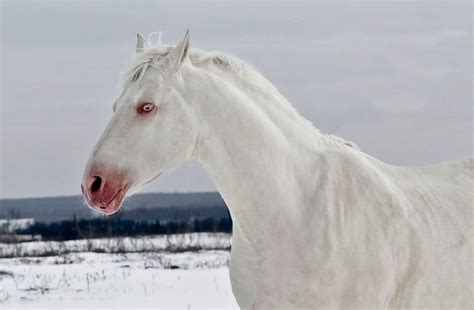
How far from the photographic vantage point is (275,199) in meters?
3.81

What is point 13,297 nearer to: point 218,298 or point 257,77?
point 218,298

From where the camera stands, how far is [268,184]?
3.81 m

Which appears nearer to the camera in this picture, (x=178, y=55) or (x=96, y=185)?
(x=96, y=185)

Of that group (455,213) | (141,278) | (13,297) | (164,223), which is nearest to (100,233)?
(164,223)

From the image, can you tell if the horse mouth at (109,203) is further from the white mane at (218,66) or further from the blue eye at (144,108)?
the white mane at (218,66)

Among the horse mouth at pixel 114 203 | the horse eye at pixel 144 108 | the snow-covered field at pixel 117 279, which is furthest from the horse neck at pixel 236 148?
the snow-covered field at pixel 117 279

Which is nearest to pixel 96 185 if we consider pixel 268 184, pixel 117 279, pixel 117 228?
pixel 268 184

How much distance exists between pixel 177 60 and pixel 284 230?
3.03ft

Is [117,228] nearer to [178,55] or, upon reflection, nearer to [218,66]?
[218,66]

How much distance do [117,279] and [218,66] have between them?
1055cm

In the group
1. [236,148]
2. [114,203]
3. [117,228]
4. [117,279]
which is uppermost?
[236,148]

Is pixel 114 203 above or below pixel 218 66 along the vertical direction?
below

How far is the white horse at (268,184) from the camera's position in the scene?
3.65 metres

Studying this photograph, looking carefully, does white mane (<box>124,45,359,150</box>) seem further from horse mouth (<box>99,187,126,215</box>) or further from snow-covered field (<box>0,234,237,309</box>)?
snow-covered field (<box>0,234,237,309</box>)
